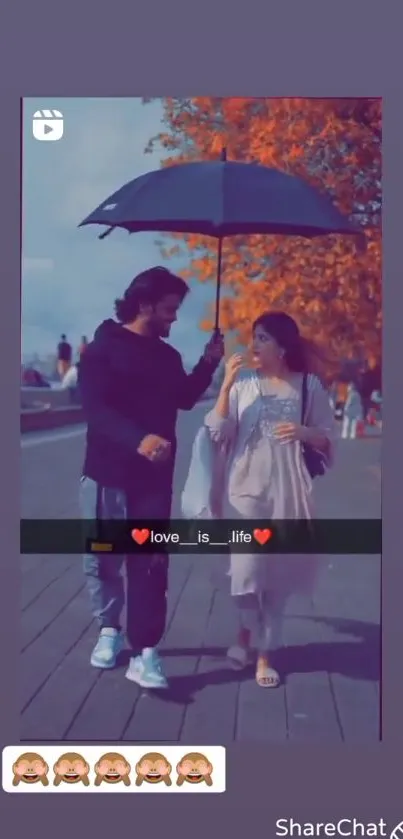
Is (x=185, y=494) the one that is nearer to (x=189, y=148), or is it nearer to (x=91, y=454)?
(x=91, y=454)

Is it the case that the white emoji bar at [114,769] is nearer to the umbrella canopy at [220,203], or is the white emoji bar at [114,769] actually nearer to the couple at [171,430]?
the couple at [171,430]

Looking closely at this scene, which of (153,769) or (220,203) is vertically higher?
(220,203)

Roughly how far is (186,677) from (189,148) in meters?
1.46

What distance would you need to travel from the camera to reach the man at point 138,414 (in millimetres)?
2754

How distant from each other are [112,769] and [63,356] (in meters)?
1.15

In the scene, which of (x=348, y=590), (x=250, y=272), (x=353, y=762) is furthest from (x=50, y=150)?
(x=353, y=762)

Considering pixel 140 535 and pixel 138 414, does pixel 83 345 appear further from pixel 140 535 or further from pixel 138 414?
pixel 140 535

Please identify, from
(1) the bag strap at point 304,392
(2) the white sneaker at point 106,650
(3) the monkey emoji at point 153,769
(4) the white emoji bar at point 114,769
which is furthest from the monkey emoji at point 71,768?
(1) the bag strap at point 304,392

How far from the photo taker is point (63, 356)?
108 inches

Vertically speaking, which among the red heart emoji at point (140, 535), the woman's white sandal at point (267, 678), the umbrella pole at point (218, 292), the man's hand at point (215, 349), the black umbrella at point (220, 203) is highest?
the black umbrella at point (220, 203)

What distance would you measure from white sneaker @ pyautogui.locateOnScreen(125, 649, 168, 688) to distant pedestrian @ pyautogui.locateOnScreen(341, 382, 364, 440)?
0.82 metres

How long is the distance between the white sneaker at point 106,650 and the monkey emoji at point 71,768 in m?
0.26

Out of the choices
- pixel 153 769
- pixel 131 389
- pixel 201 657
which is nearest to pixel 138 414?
pixel 131 389

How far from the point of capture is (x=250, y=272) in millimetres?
2734
